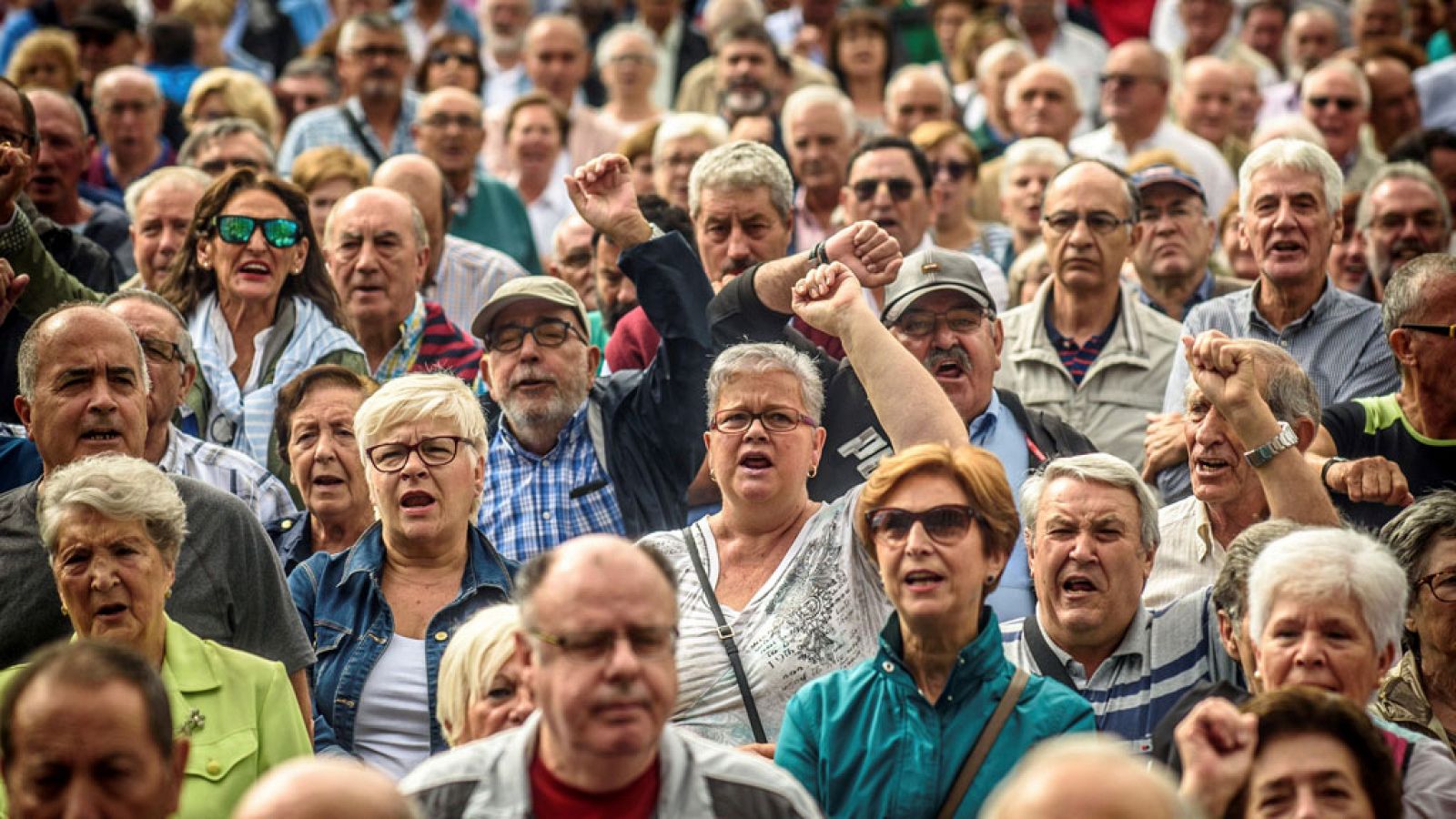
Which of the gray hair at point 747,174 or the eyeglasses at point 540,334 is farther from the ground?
the gray hair at point 747,174

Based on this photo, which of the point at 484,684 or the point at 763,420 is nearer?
the point at 484,684

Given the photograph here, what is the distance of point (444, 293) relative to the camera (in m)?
9.09

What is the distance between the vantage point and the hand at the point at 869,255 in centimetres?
622

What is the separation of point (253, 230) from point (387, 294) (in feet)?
1.86

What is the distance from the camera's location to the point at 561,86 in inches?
493

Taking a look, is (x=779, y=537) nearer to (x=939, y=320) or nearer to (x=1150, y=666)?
(x=1150, y=666)

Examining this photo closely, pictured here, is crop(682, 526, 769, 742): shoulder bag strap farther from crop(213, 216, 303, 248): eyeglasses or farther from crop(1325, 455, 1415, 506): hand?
crop(213, 216, 303, 248): eyeglasses

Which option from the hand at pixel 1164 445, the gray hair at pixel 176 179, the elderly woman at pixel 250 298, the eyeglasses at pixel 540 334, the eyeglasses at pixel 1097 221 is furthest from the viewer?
the gray hair at pixel 176 179

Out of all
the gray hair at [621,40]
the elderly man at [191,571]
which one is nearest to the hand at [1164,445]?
the elderly man at [191,571]

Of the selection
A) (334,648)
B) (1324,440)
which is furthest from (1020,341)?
(334,648)

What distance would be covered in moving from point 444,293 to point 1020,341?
2513mm

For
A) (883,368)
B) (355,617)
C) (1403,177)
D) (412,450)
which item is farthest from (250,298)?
(1403,177)

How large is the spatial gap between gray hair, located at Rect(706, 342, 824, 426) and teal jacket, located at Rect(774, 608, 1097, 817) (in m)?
1.05

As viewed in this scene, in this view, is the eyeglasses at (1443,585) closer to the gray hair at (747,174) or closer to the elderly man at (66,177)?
the gray hair at (747,174)
